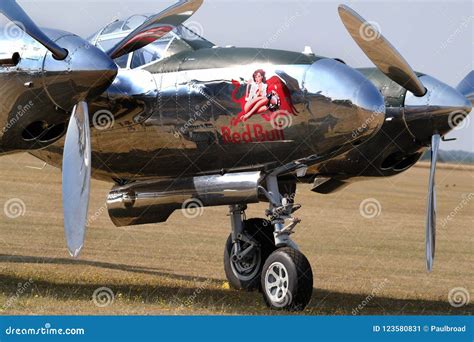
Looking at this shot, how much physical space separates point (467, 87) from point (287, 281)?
5.17m

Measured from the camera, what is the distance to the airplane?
13.8 m

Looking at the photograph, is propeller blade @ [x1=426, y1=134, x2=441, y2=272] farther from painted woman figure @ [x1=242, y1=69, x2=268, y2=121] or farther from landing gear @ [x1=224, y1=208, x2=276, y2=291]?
painted woman figure @ [x1=242, y1=69, x2=268, y2=121]

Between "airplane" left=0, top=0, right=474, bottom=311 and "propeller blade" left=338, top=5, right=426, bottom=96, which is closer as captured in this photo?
"airplane" left=0, top=0, right=474, bottom=311

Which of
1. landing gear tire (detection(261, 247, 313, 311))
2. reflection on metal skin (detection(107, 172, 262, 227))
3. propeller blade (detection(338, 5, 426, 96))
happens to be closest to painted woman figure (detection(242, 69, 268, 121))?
reflection on metal skin (detection(107, 172, 262, 227))

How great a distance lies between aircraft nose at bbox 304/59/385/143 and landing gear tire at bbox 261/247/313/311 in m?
1.85

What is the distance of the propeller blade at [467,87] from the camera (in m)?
16.8

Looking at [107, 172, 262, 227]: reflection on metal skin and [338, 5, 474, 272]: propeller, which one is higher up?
[338, 5, 474, 272]: propeller

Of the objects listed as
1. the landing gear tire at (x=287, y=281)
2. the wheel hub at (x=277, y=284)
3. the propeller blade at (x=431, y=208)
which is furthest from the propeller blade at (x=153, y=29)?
the propeller blade at (x=431, y=208)

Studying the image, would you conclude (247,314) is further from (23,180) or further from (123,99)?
(23,180)

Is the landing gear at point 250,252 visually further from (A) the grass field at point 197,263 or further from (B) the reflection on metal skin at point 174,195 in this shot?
(B) the reflection on metal skin at point 174,195

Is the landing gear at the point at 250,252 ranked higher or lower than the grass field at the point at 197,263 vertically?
higher

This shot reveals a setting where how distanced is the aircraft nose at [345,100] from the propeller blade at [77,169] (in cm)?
326

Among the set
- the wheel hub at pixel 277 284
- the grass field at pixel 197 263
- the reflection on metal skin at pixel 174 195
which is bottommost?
the grass field at pixel 197 263

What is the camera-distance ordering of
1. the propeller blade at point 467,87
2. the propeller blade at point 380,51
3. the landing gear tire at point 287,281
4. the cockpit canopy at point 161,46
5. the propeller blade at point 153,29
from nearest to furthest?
the landing gear tire at point 287,281 → the propeller blade at point 380,51 → the propeller blade at point 153,29 → the cockpit canopy at point 161,46 → the propeller blade at point 467,87
